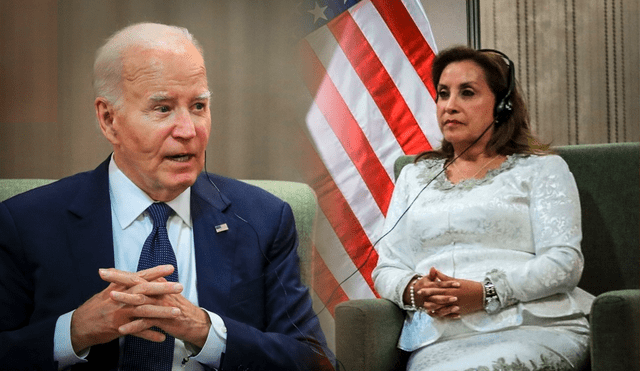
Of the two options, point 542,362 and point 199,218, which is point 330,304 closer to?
point 199,218

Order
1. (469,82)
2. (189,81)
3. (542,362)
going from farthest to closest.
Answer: (469,82) < (542,362) < (189,81)

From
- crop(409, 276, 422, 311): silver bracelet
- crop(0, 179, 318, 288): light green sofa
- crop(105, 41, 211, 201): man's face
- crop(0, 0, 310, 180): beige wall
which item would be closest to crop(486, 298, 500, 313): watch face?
crop(409, 276, 422, 311): silver bracelet

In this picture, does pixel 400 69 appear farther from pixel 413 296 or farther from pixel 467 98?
pixel 413 296

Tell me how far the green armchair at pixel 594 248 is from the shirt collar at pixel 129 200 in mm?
379

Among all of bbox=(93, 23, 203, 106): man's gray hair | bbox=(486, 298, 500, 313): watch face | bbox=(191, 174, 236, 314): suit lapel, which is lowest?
bbox=(486, 298, 500, 313): watch face

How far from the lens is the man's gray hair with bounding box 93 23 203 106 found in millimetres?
676

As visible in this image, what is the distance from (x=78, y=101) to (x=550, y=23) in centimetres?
106

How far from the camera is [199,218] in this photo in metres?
0.76

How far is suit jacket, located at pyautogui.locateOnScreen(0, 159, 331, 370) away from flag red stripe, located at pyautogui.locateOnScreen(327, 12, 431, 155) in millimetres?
319

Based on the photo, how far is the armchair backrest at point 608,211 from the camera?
1.31 m

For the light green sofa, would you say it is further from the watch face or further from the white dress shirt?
the watch face

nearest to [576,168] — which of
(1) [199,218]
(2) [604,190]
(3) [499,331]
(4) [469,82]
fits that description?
(2) [604,190]

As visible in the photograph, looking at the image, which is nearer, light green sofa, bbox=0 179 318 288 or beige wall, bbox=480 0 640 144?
light green sofa, bbox=0 179 318 288

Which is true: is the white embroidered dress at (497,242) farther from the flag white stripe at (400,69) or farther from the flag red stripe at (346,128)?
the flag white stripe at (400,69)
